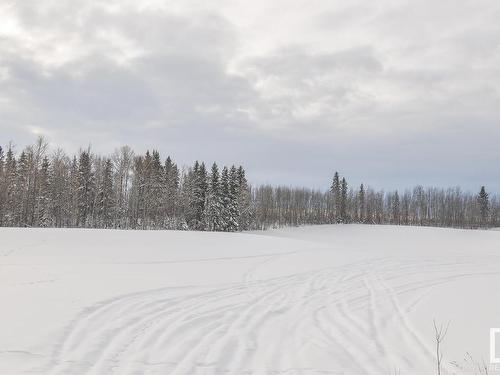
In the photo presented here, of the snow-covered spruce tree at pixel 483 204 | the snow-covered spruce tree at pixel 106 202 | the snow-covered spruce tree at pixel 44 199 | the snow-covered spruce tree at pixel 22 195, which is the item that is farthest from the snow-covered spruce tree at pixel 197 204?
the snow-covered spruce tree at pixel 483 204

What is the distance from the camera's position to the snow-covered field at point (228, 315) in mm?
5332

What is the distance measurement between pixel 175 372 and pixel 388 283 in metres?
10.7

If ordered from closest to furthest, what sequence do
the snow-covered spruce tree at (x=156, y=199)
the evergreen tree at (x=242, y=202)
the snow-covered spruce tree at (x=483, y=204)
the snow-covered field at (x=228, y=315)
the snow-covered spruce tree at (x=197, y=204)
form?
the snow-covered field at (x=228, y=315)
the snow-covered spruce tree at (x=156, y=199)
the snow-covered spruce tree at (x=197, y=204)
the evergreen tree at (x=242, y=202)
the snow-covered spruce tree at (x=483, y=204)

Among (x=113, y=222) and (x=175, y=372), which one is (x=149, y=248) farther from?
(x=113, y=222)

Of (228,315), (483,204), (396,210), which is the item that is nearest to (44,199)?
(228,315)

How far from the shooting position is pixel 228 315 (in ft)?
26.7

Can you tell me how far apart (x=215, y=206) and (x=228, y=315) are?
49.6 meters

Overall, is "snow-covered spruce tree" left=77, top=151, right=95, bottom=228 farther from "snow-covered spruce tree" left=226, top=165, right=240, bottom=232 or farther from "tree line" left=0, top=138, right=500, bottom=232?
"snow-covered spruce tree" left=226, top=165, right=240, bottom=232

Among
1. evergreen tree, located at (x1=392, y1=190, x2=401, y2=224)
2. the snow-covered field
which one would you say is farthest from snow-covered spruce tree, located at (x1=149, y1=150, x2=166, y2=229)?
evergreen tree, located at (x1=392, y1=190, x2=401, y2=224)

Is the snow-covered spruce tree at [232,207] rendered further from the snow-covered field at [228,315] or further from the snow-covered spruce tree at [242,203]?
the snow-covered field at [228,315]

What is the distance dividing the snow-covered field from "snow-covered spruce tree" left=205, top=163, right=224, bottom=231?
3885 centimetres

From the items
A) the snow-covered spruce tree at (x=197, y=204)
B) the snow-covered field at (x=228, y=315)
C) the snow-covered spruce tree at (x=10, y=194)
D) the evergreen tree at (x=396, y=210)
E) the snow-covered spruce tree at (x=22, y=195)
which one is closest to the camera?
the snow-covered field at (x=228, y=315)

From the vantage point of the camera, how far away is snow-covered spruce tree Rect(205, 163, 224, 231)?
187 ft

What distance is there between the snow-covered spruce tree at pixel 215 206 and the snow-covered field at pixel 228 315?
3885 centimetres
